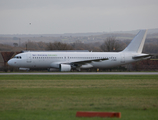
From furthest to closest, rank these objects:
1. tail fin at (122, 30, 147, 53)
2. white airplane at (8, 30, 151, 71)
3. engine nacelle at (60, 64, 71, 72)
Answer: tail fin at (122, 30, 147, 53), white airplane at (8, 30, 151, 71), engine nacelle at (60, 64, 71, 72)

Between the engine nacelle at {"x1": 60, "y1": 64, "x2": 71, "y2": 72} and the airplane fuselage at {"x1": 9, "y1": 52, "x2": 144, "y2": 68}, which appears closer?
the engine nacelle at {"x1": 60, "y1": 64, "x2": 71, "y2": 72}

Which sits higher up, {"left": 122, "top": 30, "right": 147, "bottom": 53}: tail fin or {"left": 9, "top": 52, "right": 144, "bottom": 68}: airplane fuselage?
{"left": 122, "top": 30, "right": 147, "bottom": 53}: tail fin

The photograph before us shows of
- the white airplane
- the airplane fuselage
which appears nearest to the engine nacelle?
the white airplane

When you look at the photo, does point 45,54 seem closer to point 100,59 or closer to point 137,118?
point 100,59

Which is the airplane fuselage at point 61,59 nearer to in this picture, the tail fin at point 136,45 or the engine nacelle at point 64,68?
the tail fin at point 136,45

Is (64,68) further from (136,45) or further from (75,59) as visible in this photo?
(136,45)

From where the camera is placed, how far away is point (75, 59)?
4403cm

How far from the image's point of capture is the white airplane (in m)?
42.1

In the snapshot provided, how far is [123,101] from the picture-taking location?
15.2m

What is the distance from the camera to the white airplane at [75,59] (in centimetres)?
4209

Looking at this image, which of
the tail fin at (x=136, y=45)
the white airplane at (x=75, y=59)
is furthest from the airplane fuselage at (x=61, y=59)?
the tail fin at (x=136, y=45)

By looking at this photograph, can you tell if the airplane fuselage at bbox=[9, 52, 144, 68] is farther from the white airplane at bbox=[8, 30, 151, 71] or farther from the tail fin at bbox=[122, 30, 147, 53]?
the tail fin at bbox=[122, 30, 147, 53]

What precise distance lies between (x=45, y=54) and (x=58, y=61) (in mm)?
2247

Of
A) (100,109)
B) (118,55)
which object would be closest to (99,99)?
(100,109)
